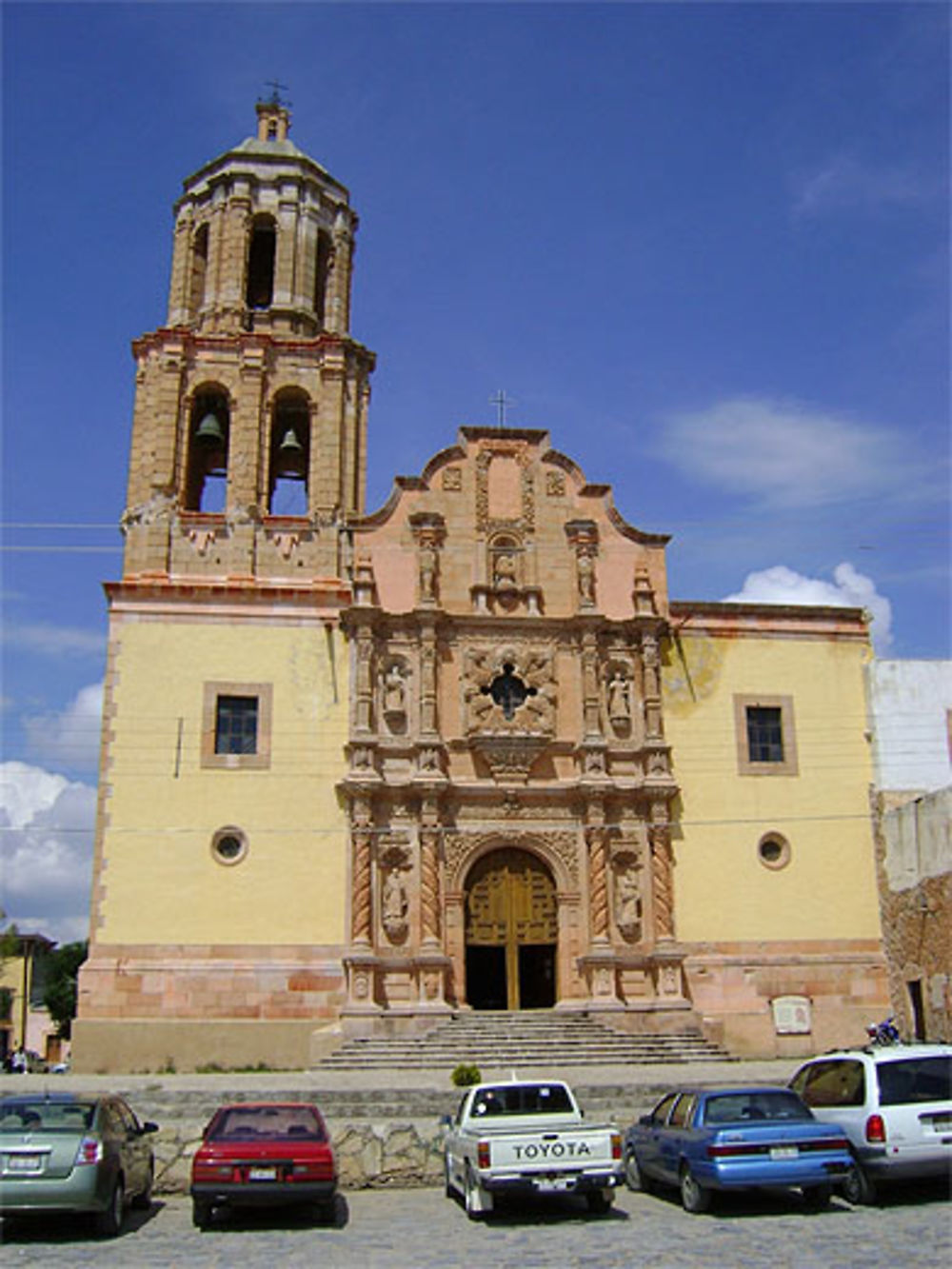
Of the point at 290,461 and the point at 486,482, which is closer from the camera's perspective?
the point at 486,482

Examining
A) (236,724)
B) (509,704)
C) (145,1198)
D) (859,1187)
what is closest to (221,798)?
(236,724)

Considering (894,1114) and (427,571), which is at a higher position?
(427,571)

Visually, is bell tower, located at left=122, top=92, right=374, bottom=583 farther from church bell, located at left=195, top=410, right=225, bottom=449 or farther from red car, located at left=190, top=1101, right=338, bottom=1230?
red car, located at left=190, top=1101, right=338, bottom=1230

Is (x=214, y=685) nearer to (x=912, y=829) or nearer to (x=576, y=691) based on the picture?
(x=576, y=691)

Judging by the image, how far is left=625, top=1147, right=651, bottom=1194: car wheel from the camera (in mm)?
14781

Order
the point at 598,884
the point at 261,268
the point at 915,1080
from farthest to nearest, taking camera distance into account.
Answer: the point at 261,268 → the point at 598,884 → the point at 915,1080

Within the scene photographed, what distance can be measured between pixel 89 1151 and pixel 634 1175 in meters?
6.61

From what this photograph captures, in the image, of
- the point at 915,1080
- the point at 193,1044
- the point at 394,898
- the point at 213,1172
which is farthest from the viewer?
the point at 394,898

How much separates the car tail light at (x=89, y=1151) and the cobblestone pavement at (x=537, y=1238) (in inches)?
29.2

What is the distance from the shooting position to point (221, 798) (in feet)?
92.0

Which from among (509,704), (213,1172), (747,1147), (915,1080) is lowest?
(213,1172)

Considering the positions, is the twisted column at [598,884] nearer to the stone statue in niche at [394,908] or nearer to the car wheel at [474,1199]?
the stone statue in niche at [394,908]

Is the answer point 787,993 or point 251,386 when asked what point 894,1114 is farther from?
point 251,386

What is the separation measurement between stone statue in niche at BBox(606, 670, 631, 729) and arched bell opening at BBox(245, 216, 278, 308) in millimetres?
14078
